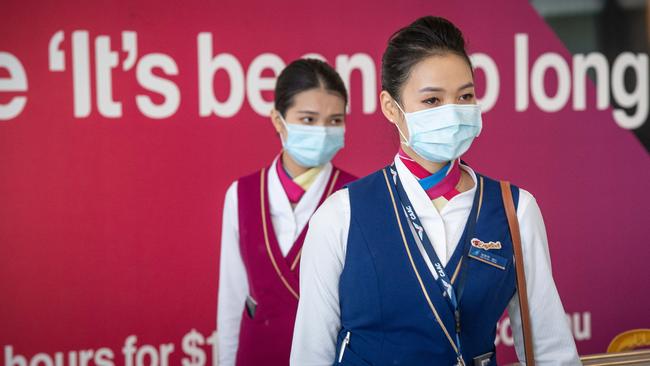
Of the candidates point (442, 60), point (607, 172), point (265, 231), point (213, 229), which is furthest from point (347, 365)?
point (607, 172)

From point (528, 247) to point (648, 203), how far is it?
8.54 feet

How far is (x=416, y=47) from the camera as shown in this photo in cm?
168

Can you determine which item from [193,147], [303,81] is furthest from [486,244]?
[193,147]

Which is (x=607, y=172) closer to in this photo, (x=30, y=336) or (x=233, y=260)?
(x=233, y=260)

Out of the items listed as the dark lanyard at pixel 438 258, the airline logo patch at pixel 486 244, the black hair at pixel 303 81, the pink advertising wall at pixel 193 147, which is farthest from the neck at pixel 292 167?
the airline logo patch at pixel 486 244

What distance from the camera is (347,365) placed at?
1593 millimetres

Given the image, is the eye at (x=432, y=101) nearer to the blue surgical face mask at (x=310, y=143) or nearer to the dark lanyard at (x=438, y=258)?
the dark lanyard at (x=438, y=258)

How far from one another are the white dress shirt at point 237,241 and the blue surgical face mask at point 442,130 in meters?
0.86

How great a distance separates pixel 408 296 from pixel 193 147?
205 centimetres

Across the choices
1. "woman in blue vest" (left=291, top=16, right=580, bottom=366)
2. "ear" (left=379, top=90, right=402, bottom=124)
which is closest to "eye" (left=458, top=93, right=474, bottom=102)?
"woman in blue vest" (left=291, top=16, right=580, bottom=366)

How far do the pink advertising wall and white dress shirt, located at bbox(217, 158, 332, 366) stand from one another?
935 millimetres

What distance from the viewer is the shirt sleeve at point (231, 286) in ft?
8.25

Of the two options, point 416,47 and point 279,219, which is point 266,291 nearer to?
point 279,219

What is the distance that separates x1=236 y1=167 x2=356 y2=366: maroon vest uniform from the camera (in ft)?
7.81
